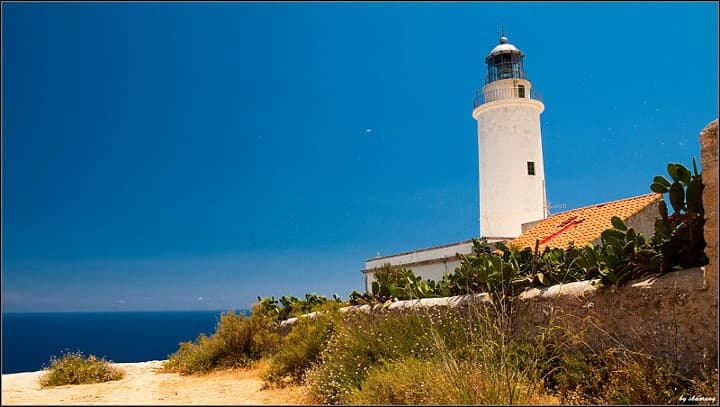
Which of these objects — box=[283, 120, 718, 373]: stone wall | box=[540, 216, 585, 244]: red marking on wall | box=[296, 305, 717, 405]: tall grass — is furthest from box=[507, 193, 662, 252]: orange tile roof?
box=[296, 305, 717, 405]: tall grass

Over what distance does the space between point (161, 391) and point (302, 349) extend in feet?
6.20

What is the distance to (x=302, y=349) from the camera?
791 cm

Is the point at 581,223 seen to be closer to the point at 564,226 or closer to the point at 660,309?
the point at 564,226

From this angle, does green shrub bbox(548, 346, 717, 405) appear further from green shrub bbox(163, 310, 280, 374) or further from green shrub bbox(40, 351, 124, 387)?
green shrub bbox(40, 351, 124, 387)

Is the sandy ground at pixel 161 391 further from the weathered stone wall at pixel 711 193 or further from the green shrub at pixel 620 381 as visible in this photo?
the weathered stone wall at pixel 711 193

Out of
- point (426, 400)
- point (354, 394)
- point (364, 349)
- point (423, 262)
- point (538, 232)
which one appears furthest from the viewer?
point (423, 262)

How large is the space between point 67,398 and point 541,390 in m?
5.35

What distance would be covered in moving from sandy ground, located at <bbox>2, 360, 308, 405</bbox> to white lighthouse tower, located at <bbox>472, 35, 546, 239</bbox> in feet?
51.5

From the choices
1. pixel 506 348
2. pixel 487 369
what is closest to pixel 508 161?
pixel 506 348

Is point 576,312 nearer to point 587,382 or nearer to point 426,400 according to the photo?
point 587,382

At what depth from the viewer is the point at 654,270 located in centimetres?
564

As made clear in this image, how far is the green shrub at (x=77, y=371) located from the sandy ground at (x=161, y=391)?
0.20 m

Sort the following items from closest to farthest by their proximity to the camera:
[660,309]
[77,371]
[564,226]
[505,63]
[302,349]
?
[660,309] → [302,349] → [77,371] → [564,226] → [505,63]

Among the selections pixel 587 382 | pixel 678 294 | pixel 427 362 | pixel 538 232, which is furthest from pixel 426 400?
pixel 538 232
